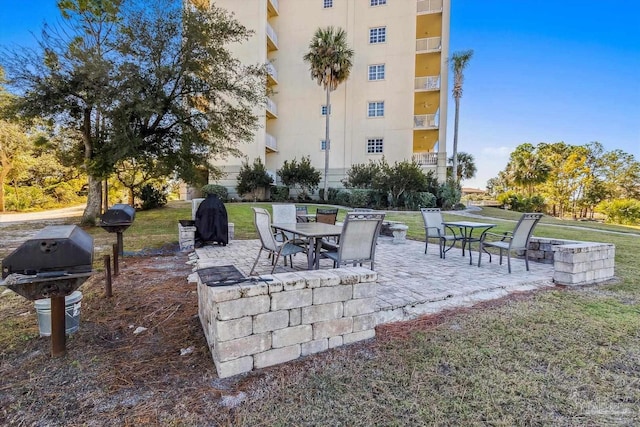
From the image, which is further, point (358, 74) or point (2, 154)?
point (358, 74)

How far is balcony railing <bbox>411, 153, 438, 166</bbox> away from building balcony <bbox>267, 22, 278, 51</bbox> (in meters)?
13.0

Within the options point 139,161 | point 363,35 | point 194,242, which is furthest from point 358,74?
point 194,242

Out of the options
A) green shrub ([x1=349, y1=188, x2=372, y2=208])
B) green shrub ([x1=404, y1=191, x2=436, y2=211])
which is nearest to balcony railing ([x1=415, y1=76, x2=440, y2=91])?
green shrub ([x1=404, y1=191, x2=436, y2=211])

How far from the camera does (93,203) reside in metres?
11.2

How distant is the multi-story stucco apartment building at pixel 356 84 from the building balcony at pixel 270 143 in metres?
0.07

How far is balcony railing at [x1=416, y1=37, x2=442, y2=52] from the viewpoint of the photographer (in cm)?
2089

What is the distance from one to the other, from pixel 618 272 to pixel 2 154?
78.1 feet

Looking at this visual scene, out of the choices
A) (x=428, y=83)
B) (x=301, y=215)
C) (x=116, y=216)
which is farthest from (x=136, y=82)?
(x=428, y=83)

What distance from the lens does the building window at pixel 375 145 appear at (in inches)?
859

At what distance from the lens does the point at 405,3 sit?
20766mm

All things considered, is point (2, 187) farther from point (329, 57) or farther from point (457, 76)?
point (457, 76)

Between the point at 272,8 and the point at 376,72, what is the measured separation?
8.81 meters

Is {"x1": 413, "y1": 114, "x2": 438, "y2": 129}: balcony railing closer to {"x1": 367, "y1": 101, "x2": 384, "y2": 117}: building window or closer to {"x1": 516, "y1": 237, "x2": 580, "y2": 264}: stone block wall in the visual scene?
{"x1": 367, "y1": 101, "x2": 384, "y2": 117}: building window

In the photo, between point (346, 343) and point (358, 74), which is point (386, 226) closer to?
point (346, 343)
